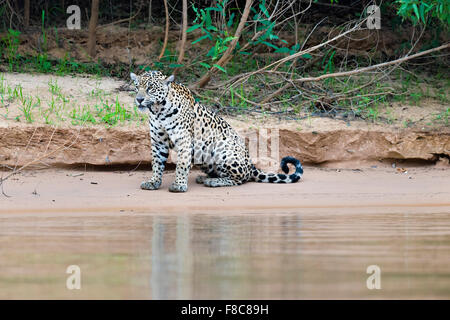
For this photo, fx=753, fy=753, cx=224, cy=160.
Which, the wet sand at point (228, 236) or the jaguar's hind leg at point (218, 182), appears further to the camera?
the jaguar's hind leg at point (218, 182)

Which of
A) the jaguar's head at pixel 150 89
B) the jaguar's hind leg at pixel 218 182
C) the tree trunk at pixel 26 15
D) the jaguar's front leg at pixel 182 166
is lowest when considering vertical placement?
the jaguar's hind leg at pixel 218 182

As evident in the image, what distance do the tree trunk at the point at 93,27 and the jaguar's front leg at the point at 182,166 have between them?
407 cm

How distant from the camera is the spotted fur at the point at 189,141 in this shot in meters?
8.35

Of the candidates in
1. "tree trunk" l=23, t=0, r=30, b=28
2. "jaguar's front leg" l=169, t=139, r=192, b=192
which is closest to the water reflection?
"jaguar's front leg" l=169, t=139, r=192, b=192

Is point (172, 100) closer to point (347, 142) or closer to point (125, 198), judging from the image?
point (125, 198)

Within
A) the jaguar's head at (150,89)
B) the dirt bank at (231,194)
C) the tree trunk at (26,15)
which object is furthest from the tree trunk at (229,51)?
the tree trunk at (26,15)

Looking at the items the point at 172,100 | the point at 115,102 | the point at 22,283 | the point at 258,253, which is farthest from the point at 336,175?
the point at 22,283

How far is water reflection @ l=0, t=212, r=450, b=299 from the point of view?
12.4ft

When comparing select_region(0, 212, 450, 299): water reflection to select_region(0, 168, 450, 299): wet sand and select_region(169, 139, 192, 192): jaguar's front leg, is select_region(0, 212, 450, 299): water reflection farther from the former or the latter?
select_region(169, 139, 192, 192): jaguar's front leg

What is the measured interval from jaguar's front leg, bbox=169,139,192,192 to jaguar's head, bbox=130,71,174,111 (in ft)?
1.86

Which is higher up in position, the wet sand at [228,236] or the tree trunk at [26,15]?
the tree trunk at [26,15]

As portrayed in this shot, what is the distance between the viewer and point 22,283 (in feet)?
12.9

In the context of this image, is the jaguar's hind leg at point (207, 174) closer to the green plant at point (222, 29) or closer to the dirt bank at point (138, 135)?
the dirt bank at point (138, 135)
